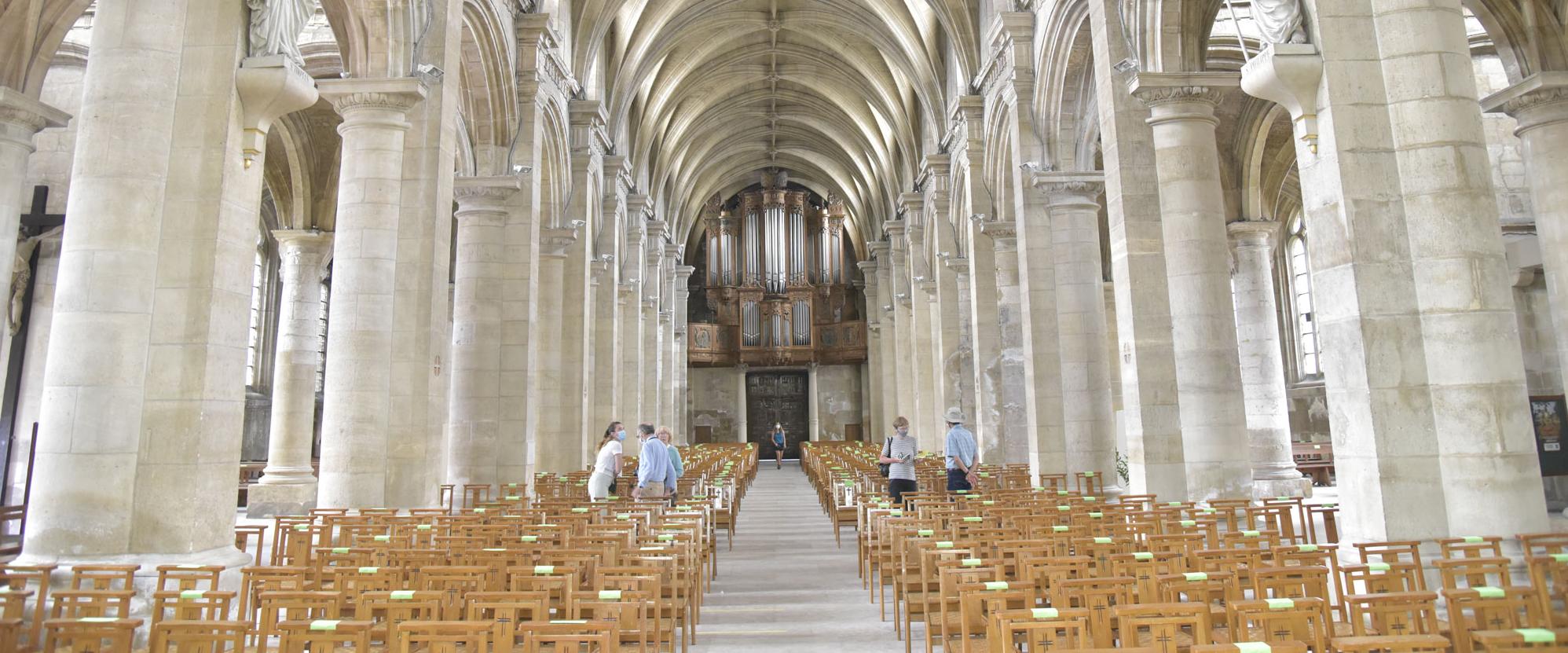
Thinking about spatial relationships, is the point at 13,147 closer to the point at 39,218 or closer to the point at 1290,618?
the point at 39,218

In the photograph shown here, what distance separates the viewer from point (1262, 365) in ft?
50.9

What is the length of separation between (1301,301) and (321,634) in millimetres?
26048

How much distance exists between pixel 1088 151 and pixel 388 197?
421 inches

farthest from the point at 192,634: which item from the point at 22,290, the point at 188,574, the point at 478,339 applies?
the point at 22,290

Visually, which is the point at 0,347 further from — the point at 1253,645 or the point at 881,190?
the point at 881,190

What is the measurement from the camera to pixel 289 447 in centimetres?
1593

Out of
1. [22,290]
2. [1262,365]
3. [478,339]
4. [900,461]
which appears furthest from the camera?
[1262,365]

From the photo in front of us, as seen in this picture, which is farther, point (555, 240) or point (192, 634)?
point (555, 240)

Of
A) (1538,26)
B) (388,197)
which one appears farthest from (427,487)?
(1538,26)

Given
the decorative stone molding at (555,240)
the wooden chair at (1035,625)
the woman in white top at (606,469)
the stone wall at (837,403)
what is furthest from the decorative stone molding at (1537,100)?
the stone wall at (837,403)

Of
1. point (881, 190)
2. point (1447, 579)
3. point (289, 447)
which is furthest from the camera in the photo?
point (881, 190)

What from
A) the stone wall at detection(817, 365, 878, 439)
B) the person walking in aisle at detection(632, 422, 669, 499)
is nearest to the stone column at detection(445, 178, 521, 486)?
the person walking in aisle at detection(632, 422, 669, 499)

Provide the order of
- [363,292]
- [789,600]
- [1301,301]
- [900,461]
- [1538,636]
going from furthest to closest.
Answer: [1301,301] → [900,461] → [363,292] → [789,600] → [1538,636]

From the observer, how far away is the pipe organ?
40.4 m
